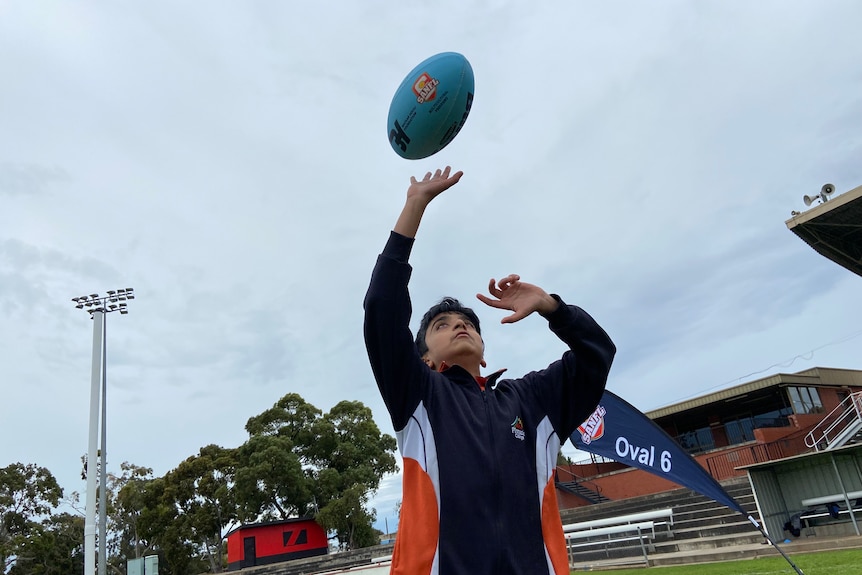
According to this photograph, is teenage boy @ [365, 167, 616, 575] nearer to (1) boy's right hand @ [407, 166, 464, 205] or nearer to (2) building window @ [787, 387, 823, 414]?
(1) boy's right hand @ [407, 166, 464, 205]

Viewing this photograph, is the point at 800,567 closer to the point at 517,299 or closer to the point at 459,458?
the point at 517,299

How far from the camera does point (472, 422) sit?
2020 millimetres

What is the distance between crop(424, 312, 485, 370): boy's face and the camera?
7.47 ft

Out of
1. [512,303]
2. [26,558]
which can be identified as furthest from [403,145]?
[26,558]

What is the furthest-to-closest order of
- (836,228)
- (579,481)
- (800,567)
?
(579,481) → (836,228) → (800,567)

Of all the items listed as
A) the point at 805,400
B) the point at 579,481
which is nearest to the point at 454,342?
the point at 579,481

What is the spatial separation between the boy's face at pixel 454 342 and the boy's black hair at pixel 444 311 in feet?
0.09

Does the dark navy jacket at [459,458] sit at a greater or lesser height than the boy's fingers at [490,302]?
lesser

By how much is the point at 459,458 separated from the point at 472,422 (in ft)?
0.55

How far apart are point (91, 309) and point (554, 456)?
82.7 ft

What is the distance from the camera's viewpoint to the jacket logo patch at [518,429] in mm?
2058

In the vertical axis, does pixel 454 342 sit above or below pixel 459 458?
above

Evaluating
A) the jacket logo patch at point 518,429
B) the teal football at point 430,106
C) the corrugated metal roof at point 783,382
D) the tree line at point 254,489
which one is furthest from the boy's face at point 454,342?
the tree line at point 254,489

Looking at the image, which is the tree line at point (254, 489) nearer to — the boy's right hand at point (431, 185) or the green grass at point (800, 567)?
the green grass at point (800, 567)
